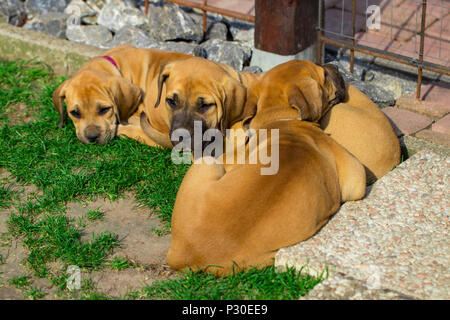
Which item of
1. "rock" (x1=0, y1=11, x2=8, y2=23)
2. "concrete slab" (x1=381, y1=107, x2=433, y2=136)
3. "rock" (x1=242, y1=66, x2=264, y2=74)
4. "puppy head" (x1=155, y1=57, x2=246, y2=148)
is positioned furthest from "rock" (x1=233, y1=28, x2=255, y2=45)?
"rock" (x1=0, y1=11, x2=8, y2=23)

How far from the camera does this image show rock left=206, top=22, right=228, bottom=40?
7.89 meters

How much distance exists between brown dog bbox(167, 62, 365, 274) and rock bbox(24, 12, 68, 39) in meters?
4.56

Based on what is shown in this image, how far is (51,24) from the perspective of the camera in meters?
8.33

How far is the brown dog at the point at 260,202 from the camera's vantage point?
3984 millimetres

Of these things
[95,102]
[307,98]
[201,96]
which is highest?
[307,98]

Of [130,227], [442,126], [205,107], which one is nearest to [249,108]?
[205,107]

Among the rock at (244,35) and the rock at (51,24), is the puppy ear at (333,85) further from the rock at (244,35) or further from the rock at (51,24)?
the rock at (51,24)

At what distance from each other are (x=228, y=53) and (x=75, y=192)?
263 centimetres

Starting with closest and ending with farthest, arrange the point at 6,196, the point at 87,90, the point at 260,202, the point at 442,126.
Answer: the point at 260,202
the point at 6,196
the point at 442,126
the point at 87,90

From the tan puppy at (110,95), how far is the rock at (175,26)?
Answer: 4.20 feet

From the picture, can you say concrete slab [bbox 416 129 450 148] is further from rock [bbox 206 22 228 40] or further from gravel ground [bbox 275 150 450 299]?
rock [bbox 206 22 228 40]

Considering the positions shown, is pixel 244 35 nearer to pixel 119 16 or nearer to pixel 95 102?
pixel 119 16

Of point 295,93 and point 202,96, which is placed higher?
point 295,93

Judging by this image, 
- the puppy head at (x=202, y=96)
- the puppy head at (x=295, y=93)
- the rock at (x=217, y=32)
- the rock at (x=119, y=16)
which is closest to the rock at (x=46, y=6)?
the rock at (x=119, y=16)
